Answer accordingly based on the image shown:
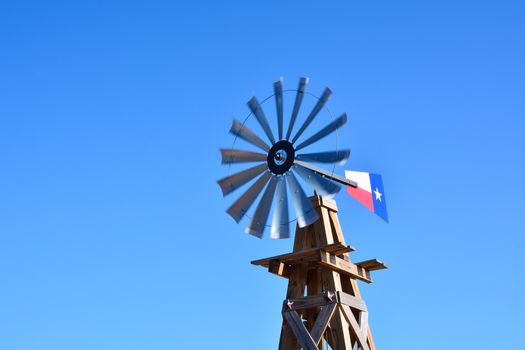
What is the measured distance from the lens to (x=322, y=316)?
9.87 meters

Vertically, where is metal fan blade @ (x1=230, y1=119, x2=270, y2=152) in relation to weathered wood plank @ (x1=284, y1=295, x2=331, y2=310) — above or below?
above

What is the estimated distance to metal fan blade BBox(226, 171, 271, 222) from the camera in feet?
34.3

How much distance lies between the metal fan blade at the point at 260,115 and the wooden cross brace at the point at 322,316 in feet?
9.30

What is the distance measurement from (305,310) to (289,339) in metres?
0.68

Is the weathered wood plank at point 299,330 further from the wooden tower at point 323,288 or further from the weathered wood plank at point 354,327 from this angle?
the weathered wood plank at point 354,327

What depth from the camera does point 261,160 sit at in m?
10.9

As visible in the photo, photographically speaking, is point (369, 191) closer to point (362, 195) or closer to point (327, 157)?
point (362, 195)

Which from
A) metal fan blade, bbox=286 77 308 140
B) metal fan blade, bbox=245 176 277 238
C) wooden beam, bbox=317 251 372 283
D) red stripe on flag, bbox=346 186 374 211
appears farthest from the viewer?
red stripe on flag, bbox=346 186 374 211

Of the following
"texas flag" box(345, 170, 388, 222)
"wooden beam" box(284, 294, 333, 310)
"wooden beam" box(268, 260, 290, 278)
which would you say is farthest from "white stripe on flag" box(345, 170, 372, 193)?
"wooden beam" box(284, 294, 333, 310)

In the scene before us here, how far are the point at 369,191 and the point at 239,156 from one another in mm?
2484

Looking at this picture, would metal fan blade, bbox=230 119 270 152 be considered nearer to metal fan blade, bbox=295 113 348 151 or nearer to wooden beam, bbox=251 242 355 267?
metal fan blade, bbox=295 113 348 151

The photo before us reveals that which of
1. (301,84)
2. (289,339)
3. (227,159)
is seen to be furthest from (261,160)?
(289,339)

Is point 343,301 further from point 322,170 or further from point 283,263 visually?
point 322,170

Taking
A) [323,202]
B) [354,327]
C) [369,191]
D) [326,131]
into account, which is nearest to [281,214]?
[323,202]
